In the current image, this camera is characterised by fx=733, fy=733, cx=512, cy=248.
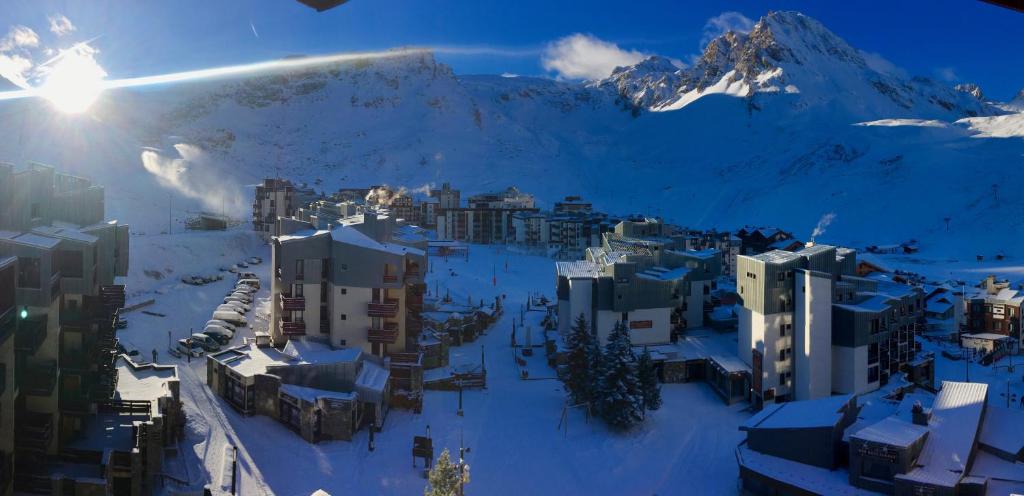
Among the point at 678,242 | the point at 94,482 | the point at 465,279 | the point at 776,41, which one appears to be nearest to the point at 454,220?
the point at 465,279

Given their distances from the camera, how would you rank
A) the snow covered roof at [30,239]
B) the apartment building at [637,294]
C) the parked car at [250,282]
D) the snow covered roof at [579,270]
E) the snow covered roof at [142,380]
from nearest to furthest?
1. the snow covered roof at [30,239]
2. the snow covered roof at [142,380]
3. the apartment building at [637,294]
4. the snow covered roof at [579,270]
5. the parked car at [250,282]

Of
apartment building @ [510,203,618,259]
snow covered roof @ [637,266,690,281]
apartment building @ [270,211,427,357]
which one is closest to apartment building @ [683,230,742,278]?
apartment building @ [510,203,618,259]

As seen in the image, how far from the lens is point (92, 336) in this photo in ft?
47.0

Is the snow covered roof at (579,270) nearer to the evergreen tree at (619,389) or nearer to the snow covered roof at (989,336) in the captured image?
the evergreen tree at (619,389)

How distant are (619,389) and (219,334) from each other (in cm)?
1371

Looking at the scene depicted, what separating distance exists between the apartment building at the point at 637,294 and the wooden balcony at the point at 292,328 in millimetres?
9815

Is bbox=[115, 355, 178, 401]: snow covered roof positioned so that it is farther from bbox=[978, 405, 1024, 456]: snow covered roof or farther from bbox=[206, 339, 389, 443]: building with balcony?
bbox=[978, 405, 1024, 456]: snow covered roof

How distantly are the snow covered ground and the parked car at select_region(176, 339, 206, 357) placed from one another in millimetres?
692

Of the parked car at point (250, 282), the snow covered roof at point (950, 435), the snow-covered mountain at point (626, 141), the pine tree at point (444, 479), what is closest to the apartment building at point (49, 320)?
the pine tree at point (444, 479)

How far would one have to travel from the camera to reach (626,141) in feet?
440

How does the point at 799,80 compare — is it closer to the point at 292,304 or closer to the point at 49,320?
the point at 292,304

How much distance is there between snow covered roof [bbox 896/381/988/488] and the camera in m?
14.7

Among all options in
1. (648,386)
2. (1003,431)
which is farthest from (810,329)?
(1003,431)

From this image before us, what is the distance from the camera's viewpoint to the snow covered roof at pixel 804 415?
659 inches
